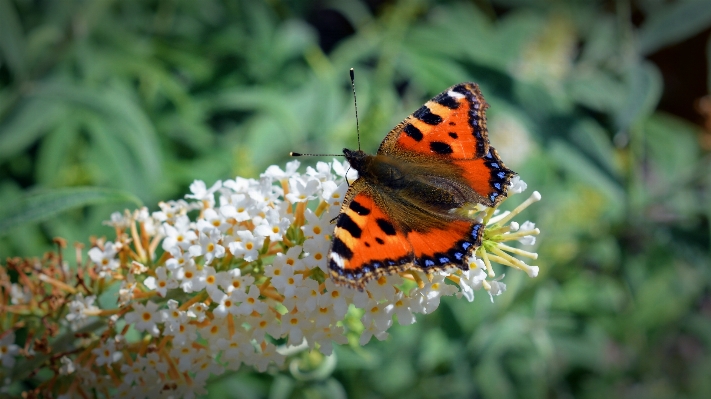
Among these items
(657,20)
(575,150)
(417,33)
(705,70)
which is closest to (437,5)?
(417,33)

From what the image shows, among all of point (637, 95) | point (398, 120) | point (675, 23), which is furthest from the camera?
point (398, 120)

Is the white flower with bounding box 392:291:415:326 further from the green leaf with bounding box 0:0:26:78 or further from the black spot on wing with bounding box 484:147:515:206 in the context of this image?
the green leaf with bounding box 0:0:26:78

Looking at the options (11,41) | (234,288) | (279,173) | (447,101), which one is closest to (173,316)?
(234,288)

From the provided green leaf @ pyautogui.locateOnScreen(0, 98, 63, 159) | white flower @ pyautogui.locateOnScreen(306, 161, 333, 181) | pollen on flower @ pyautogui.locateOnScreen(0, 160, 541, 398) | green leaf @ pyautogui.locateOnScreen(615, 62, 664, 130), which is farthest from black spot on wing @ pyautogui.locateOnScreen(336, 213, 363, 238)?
green leaf @ pyautogui.locateOnScreen(0, 98, 63, 159)

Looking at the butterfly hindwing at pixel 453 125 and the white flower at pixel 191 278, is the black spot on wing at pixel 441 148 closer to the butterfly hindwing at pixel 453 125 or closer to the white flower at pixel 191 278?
the butterfly hindwing at pixel 453 125

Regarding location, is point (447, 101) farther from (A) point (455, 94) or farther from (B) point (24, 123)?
(B) point (24, 123)

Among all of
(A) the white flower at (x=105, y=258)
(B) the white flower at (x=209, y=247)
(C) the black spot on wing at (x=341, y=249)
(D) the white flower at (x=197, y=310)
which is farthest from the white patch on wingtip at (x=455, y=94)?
(A) the white flower at (x=105, y=258)
